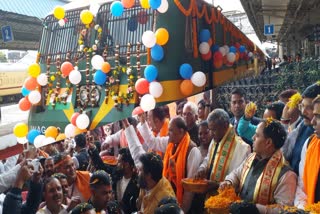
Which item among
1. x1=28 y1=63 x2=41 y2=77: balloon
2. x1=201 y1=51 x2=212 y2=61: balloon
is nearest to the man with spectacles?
x1=201 y1=51 x2=212 y2=61: balloon

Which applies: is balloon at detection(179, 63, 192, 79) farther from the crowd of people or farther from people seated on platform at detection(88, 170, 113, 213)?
people seated on platform at detection(88, 170, 113, 213)

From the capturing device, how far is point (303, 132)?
3025 millimetres

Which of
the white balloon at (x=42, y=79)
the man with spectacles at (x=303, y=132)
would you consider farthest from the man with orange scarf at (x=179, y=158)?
the white balloon at (x=42, y=79)

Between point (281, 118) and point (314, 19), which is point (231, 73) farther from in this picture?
point (314, 19)

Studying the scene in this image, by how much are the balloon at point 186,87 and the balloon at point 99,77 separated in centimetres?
111

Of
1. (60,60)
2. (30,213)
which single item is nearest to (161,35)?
(60,60)

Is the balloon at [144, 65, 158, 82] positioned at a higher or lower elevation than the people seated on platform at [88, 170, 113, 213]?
higher

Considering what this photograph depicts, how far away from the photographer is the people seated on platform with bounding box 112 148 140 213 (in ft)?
10.7

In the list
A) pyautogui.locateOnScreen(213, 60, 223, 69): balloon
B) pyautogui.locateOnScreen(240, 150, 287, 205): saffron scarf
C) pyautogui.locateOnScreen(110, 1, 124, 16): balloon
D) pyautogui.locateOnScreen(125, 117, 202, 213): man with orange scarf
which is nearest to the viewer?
pyautogui.locateOnScreen(240, 150, 287, 205): saffron scarf

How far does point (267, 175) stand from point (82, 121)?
3338 mm

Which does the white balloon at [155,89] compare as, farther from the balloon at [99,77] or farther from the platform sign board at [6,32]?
the platform sign board at [6,32]

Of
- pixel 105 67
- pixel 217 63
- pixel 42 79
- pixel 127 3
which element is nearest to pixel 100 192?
pixel 105 67

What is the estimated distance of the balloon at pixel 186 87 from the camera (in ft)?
17.5

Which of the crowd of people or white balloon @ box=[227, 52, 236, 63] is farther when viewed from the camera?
white balloon @ box=[227, 52, 236, 63]
